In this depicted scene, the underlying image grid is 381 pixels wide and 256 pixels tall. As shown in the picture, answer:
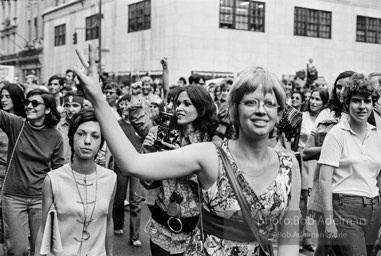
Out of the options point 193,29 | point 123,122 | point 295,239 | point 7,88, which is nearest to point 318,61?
point 193,29

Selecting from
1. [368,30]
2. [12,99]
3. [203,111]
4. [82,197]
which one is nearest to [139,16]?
[368,30]

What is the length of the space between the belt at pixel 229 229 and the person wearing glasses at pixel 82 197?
1.41 metres

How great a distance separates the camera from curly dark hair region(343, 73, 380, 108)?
15.3 ft

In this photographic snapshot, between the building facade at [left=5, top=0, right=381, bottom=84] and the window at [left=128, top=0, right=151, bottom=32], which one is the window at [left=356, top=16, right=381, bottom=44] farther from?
the window at [left=128, top=0, right=151, bottom=32]

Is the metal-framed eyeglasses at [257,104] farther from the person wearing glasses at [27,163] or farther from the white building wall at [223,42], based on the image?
the white building wall at [223,42]

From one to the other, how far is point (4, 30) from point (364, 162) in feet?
219

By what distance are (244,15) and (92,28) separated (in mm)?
Answer: 11796

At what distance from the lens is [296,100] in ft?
29.5

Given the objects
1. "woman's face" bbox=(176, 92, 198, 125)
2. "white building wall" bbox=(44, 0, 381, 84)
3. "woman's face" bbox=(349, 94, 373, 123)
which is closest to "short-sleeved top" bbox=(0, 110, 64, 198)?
"woman's face" bbox=(176, 92, 198, 125)

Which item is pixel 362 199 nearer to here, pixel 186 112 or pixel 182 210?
pixel 182 210

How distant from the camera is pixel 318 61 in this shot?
113 ft

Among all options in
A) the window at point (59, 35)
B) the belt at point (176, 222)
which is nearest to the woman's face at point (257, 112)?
the belt at point (176, 222)

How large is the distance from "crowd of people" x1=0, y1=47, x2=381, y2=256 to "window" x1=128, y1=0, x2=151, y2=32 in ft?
87.7

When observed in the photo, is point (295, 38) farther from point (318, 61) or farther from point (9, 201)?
point (9, 201)
